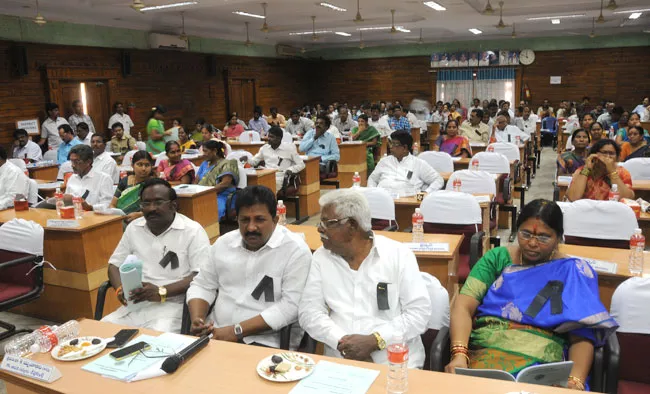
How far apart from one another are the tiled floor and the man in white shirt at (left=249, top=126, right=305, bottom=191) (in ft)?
2.33

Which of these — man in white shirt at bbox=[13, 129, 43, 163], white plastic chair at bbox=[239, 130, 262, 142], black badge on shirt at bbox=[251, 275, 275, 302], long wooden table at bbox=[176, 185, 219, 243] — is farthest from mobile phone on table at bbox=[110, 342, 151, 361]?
white plastic chair at bbox=[239, 130, 262, 142]

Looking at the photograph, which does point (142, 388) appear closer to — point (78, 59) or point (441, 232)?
point (441, 232)

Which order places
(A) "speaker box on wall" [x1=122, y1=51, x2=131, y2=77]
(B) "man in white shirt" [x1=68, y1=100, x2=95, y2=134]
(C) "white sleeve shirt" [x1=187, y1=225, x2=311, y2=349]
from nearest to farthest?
(C) "white sleeve shirt" [x1=187, y1=225, x2=311, y2=349] → (B) "man in white shirt" [x1=68, y1=100, x2=95, y2=134] → (A) "speaker box on wall" [x1=122, y1=51, x2=131, y2=77]

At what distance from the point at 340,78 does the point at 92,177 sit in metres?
15.4

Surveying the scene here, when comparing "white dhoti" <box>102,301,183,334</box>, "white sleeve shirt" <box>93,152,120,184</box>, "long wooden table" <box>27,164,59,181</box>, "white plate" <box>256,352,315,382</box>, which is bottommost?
"white dhoti" <box>102,301,183,334</box>

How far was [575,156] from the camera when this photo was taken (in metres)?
5.68

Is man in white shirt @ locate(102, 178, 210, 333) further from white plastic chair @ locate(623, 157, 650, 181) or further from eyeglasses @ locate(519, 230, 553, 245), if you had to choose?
white plastic chair @ locate(623, 157, 650, 181)

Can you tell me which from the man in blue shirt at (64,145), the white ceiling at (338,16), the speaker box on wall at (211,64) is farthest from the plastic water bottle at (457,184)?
the speaker box on wall at (211,64)

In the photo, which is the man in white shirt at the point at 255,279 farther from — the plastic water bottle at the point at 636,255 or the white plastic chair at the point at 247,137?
the white plastic chair at the point at 247,137

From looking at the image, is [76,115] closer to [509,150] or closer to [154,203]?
[509,150]

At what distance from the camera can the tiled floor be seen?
4.26 meters

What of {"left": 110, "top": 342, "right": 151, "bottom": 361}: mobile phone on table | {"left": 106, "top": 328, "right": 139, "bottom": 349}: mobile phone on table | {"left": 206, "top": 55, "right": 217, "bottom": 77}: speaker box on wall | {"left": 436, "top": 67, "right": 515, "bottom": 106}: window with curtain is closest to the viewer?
{"left": 110, "top": 342, "right": 151, "bottom": 361}: mobile phone on table

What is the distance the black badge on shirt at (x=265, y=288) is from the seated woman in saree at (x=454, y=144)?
530 cm

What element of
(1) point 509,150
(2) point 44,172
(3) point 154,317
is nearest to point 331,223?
(3) point 154,317
